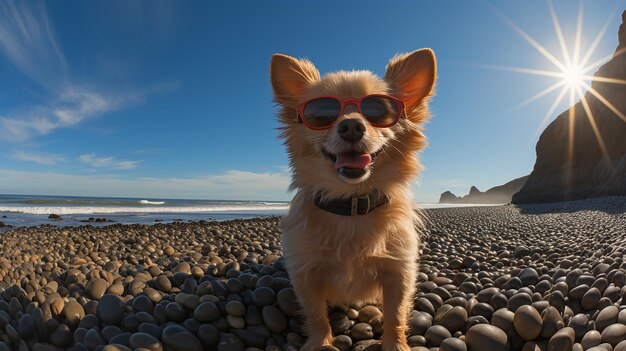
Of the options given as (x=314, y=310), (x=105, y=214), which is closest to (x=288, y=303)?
(x=314, y=310)

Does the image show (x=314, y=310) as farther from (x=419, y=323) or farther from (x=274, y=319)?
(x=419, y=323)

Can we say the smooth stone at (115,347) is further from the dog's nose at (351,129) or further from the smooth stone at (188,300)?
the dog's nose at (351,129)

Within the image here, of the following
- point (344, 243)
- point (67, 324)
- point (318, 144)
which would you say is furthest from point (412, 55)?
point (67, 324)

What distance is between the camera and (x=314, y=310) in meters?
2.37

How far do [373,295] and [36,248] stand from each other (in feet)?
24.0

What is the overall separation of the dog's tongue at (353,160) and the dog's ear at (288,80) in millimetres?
707

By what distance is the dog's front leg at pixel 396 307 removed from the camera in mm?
2193

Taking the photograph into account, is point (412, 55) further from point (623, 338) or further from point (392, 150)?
point (623, 338)

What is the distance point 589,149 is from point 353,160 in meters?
39.5

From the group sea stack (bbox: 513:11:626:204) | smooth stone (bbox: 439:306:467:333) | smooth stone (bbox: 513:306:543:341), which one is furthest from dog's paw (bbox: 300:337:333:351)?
sea stack (bbox: 513:11:626:204)

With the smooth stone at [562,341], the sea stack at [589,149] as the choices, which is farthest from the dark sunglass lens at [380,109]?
the sea stack at [589,149]

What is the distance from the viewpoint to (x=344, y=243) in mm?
2326

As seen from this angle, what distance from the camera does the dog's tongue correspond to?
236 cm

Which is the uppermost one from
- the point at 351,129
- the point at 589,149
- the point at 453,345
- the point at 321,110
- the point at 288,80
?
the point at 589,149
